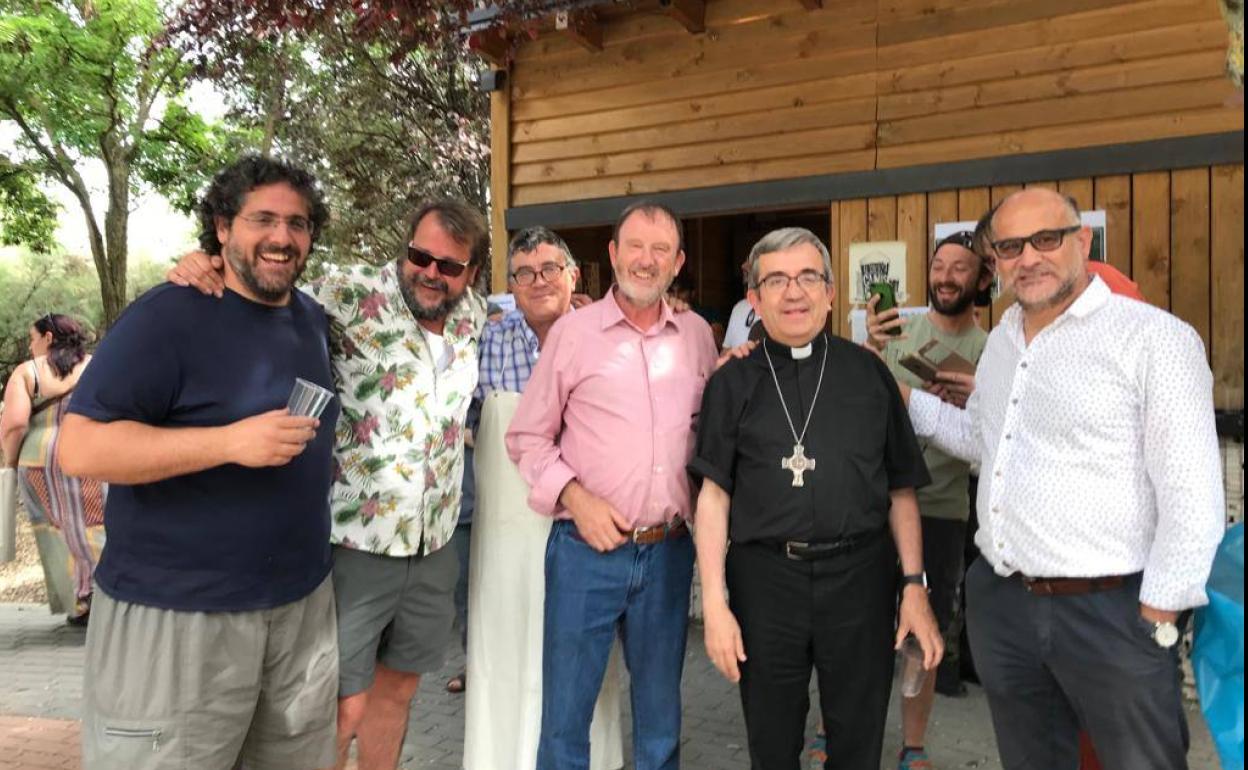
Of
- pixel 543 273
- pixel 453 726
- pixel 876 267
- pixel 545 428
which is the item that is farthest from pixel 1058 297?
pixel 453 726

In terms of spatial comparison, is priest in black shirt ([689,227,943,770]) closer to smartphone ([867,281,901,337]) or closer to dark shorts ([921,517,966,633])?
smartphone ([867,281,901,337])

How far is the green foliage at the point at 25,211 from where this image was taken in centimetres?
1653

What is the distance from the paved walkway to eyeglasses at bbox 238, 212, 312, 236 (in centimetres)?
258

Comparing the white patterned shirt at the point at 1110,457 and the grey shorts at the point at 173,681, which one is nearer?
the white patterned shirt at the point at 1110,457

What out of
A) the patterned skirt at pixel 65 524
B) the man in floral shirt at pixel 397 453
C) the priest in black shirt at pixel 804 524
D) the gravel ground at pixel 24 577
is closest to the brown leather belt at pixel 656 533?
the priest in black shirt at pixel 804 524

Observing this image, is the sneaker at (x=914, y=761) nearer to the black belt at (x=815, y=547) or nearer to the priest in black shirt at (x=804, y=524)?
the priest in black shirt at (x=804, y=524)

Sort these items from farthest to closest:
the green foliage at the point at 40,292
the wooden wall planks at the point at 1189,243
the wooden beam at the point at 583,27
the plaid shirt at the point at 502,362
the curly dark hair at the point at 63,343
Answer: the green foliage at the point at 40,292
the curly dark hair at the point at 63,343
the wooden beam at the point at 583,27
the wooden wall planks at the point at 1189,243
the plaid shirt at the point at 502,362

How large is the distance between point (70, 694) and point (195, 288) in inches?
155

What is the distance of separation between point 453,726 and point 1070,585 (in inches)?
125

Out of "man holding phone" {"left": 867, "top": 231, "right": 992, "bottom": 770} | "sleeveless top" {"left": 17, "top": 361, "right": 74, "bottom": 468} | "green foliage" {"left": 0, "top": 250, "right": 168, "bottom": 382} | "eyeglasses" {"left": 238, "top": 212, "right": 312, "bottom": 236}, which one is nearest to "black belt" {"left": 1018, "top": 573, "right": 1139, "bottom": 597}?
"man holding phone" {"left": 867, "top": 231, "right": 992, "bottom": 770}

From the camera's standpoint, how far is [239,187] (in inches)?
102

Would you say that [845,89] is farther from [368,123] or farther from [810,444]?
[368,123]

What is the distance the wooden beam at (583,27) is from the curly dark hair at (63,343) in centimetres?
402

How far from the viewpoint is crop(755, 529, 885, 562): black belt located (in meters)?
2.57
